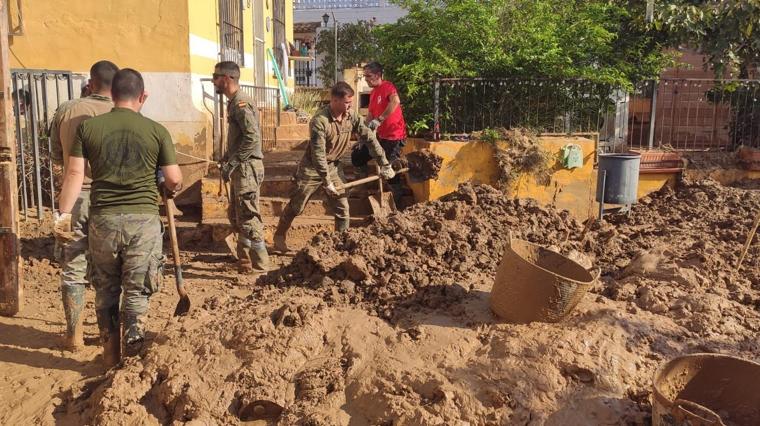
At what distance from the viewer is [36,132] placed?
8.16m

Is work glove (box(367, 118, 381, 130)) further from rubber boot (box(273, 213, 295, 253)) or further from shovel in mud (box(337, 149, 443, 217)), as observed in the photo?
rubber boot (box(273, 213, 295, 253))

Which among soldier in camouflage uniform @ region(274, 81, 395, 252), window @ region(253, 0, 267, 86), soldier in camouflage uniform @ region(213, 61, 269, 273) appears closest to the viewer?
soldier in camouflage uniform @ region(213, 61, 269, 273)

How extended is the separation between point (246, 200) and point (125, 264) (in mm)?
2315

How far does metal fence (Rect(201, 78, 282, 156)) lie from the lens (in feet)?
31.4

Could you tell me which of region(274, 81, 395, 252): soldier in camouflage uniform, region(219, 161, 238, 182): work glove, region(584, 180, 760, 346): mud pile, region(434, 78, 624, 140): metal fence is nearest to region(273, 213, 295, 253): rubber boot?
region(274, 81, 395, 252): soldier in camouflage uniform

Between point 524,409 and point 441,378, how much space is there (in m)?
0.49

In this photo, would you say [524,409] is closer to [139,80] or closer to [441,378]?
[441,378]

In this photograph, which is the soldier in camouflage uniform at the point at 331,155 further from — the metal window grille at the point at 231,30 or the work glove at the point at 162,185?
the metal window grille at the point at 231,30

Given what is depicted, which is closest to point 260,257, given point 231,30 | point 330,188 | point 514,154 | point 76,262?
point 330,188

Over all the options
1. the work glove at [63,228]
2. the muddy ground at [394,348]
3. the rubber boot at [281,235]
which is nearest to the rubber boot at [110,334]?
the muddy ground at [394,348]

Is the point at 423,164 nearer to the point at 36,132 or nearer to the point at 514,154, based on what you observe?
the point at 514,154

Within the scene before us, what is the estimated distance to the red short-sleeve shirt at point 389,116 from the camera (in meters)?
8.07

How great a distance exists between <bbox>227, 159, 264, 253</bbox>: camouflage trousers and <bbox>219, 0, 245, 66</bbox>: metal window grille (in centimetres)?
437

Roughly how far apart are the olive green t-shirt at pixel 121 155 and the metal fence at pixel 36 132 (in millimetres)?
4063
